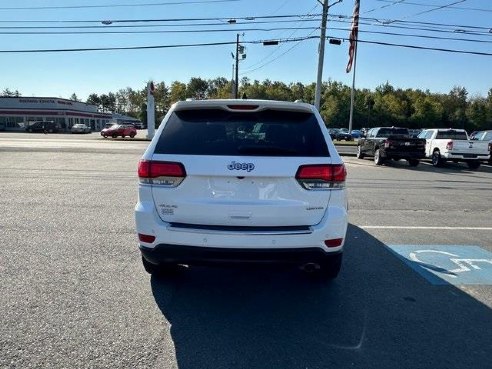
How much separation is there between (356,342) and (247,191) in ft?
4.89

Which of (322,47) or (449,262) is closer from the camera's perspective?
(449,262)

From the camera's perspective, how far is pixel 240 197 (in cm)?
336

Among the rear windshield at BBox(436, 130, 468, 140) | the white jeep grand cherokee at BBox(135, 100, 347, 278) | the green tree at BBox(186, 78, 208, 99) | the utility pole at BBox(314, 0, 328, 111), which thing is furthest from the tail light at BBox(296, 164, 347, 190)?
the green tree at BBox(186, 78, 208, 99)

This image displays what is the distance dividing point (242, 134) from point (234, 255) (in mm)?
1072

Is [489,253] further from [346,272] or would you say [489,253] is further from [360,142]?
[360,142]

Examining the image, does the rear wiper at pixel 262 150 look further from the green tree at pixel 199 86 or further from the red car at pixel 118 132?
the green tree at pixel 199 86

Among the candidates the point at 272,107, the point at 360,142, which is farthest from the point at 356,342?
the point at 360,142

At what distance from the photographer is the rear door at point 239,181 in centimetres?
335

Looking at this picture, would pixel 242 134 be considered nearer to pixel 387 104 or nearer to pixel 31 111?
pixel 31 111

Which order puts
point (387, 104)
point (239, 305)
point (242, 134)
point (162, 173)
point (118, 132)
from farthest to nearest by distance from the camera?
point (387, 104), point (118, 132), point (239, 305), point (242, 134), point (162, 173)

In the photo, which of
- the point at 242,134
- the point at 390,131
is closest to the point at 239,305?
the point at 242,134

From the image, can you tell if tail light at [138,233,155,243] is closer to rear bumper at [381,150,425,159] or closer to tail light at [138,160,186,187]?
tail light at [138,160,186,187]

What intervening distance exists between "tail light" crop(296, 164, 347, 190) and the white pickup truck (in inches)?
692

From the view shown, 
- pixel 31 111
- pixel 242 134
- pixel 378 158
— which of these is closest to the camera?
pixel 242 134
